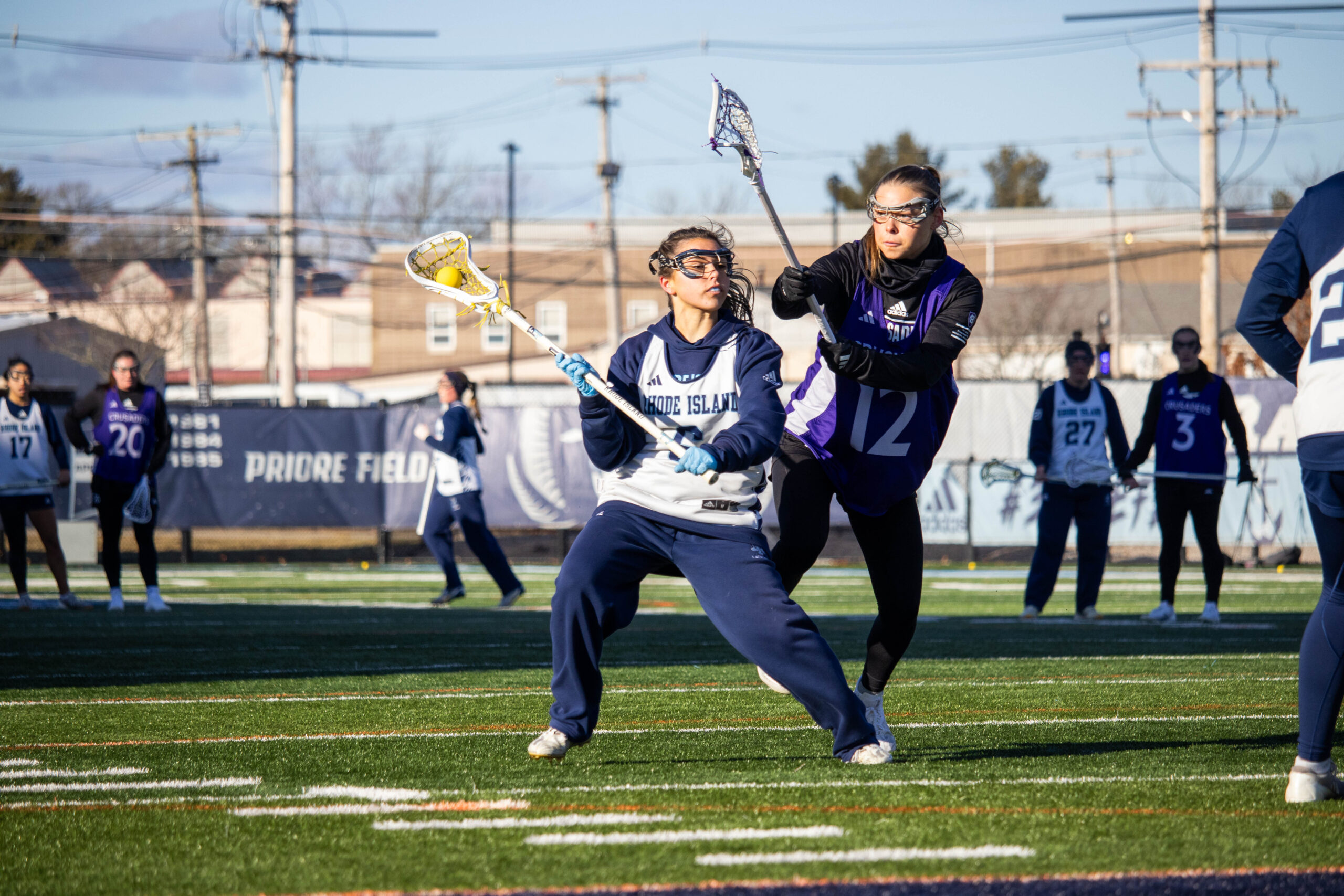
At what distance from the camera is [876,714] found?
5246 millimetres

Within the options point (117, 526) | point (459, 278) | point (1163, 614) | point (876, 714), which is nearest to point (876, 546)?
point (876, 714)

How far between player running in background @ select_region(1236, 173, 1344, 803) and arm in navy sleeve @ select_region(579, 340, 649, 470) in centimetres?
188

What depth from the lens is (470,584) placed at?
1753 cm

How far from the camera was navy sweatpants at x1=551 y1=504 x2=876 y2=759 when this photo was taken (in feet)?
15.0

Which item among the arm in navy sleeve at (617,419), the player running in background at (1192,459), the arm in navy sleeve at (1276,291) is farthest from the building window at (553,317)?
the arm in navy sleeve at (1276,291)

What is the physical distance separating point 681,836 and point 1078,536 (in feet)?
29.7

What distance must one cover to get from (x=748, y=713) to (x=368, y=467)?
15.9 meters

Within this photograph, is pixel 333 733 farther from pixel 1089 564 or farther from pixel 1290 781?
pixel 1089 564

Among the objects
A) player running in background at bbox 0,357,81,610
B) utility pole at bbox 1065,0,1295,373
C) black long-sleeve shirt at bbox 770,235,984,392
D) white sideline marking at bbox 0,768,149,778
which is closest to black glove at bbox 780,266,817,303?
black long-sleeve shirt at bbox 770,235,984,392

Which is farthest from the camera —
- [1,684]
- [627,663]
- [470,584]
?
[470,584]

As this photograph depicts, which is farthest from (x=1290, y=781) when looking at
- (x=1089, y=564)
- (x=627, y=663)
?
(x=1089, y=564)

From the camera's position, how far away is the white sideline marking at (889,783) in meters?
4.46

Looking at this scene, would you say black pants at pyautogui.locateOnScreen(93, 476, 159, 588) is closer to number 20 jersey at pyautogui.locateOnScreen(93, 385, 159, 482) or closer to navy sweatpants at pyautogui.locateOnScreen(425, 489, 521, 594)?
number 20 jersey at pyautogui.locateOnScreen(93, 385, 159, 482)

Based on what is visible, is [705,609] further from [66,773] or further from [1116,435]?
[1116,435]
